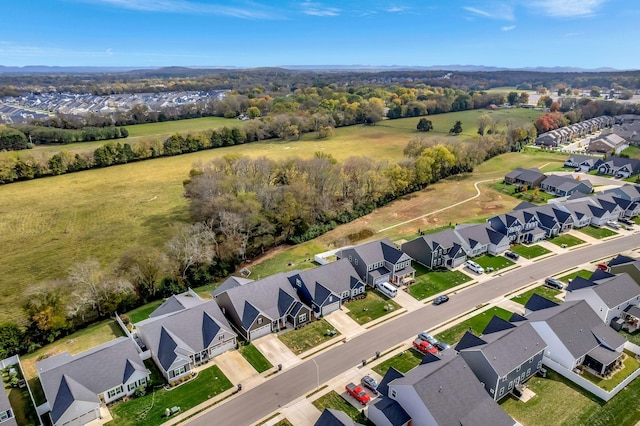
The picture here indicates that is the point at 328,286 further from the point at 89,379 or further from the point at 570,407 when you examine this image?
the point at 570,407

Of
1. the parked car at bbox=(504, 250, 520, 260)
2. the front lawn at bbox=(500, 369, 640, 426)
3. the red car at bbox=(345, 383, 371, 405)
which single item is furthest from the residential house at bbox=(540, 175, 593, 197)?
the red car at bbox=(345, 383, 371, 405)

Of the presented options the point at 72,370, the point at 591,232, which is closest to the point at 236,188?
the point at 72,370

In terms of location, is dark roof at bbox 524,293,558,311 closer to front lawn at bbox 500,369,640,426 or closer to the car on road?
front lawn at bbox 500,369,640,426

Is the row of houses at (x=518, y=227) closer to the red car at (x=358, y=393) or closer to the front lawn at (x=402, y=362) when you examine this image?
the front lawn at (x=402, y=362)

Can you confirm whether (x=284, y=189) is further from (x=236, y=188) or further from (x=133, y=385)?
(x=133, y=385)

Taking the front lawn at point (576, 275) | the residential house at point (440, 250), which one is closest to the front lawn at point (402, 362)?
the residential house at point (440, 250)
